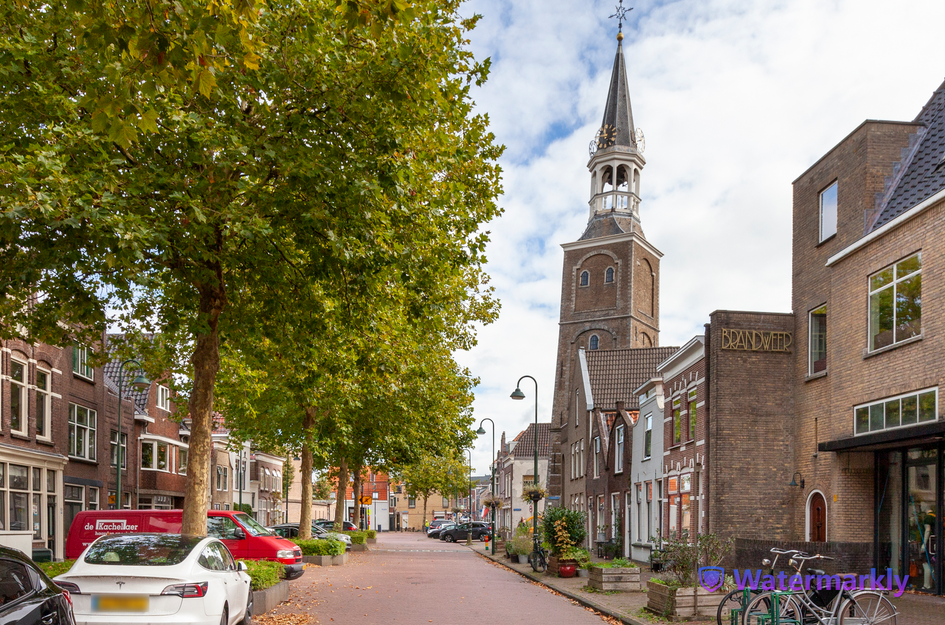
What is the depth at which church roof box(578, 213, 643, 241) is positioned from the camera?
212 ft

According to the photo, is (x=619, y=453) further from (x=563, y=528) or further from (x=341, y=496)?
(x=341, y=496)

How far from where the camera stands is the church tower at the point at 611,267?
62969mm

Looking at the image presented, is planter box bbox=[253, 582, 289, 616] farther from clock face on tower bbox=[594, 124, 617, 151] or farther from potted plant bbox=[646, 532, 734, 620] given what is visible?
clock face on tower bbox=[594, 124, 617, 151]

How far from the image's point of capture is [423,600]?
18078 mm

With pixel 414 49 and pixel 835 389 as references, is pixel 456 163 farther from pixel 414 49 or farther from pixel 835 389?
pixel 835 389

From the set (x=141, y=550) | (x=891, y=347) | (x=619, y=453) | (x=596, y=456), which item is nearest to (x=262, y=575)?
(x=141, y=550)

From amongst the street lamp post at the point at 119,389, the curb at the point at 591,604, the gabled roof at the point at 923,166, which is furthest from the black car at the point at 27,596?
the gabled roof at the point at 923,166

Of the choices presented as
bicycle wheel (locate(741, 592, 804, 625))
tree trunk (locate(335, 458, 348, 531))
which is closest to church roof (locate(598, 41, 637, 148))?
tree trunk (locate(335, 458, 348, 531))

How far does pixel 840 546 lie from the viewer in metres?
19.3

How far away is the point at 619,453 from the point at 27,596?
106ft

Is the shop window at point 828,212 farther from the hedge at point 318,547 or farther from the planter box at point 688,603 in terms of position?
the hedge at point 318,547

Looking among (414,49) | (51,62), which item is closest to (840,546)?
(414,49)

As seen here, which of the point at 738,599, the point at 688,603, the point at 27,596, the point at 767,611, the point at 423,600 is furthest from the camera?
the point at 423,600

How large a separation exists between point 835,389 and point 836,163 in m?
5.83
